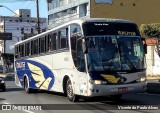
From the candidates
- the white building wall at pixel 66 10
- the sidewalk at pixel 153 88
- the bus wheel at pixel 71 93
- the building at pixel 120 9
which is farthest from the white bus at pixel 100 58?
the white building wall at pixel 66 10

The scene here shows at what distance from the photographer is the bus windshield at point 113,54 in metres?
14.6

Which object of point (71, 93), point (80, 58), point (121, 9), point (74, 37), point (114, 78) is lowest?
point (71, 93)

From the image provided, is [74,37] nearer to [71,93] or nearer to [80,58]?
[80,58]

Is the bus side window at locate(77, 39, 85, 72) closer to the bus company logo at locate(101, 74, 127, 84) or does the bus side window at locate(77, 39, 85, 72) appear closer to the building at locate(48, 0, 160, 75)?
the bus company logo at locate(101, 74, 127, 84)

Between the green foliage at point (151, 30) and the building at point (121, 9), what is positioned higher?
the building at point (121, 9)

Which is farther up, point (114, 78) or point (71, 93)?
point (114, 78)

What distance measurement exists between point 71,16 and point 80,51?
48615mm

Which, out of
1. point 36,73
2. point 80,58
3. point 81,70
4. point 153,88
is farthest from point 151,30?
point 81,70

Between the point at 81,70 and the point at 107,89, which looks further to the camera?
the point at 81,70

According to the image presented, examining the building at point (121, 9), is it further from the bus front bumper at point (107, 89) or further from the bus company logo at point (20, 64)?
the bus front bumper at point (107, 89)

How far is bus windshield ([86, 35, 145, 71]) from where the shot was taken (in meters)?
14.6

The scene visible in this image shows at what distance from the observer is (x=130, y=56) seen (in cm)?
1496

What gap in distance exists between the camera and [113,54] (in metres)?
14.8

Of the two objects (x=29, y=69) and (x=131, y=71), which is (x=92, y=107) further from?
(x=29, y=69)
